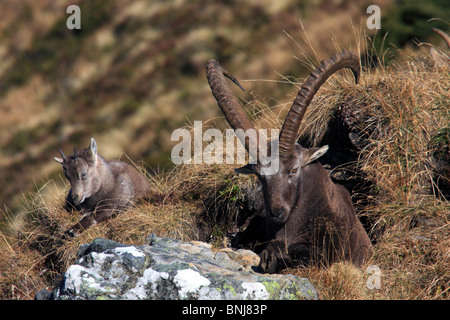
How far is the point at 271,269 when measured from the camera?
6555mm

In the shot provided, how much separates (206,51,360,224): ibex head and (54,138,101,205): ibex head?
3.35m

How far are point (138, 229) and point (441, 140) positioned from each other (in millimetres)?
4542

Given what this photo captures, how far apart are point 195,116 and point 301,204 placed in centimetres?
1217

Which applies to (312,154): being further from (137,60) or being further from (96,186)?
(137,60)

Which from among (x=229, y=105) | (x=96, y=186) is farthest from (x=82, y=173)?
(x=229, y=105)

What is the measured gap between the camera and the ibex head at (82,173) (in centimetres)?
943

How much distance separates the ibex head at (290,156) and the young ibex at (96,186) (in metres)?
3.06

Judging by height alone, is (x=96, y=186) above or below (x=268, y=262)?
above

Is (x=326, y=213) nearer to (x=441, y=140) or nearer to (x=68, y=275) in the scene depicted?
(x=441, y=140)

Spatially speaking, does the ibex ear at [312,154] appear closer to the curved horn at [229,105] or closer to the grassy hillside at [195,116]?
the curved horn at [229,105]

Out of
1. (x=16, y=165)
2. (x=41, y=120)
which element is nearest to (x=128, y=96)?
(x=41, y=120)

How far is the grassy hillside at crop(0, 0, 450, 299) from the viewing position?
7480mm

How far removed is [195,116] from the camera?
62.2 ft

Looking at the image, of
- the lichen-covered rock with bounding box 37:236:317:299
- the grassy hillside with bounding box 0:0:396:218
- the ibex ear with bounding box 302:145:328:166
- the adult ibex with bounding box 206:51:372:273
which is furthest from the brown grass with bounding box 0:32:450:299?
the grassy hillside with bounding box 0:0:396:218
